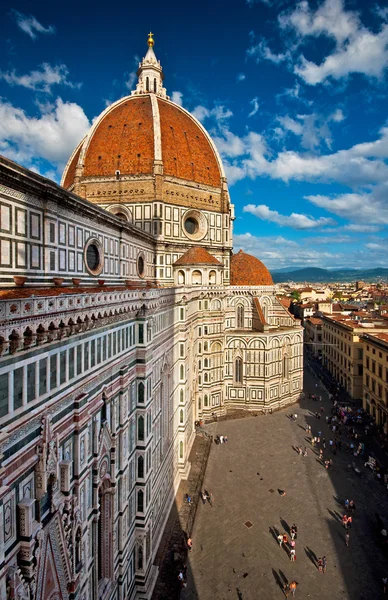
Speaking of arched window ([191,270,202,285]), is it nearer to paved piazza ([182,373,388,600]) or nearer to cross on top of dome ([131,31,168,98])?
paved piazza ([182,373,388,600])

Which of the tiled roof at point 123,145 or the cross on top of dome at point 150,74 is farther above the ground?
the cross on top of dome at point 150,74

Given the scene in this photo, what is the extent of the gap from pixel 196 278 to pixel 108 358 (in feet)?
61.1

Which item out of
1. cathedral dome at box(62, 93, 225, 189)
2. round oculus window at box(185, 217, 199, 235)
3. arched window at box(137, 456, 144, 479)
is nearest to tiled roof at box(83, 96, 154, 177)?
cathedral dome at box(62, 93, 225, 189)

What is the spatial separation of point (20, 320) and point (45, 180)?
21.7ft

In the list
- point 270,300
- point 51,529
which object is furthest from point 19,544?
point 270,300

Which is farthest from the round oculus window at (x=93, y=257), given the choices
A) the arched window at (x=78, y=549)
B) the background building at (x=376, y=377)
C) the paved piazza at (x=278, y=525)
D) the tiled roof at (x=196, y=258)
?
the background building at (x=376, y=377)

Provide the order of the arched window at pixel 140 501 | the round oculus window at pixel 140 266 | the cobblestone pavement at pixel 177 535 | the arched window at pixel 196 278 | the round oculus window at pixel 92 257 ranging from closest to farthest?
the arched window at pixel 140 501, the cobblestone pavement at pixel 177 535, the round oculus window at pixel 92 257, the round oculus window at pixel 140 266, the arched window at pixel 196 278

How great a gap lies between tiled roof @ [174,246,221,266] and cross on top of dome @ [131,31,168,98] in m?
18.0

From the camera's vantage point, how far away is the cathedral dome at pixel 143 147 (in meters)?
29.3

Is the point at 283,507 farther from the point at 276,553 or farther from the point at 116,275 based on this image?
the point at 116,275

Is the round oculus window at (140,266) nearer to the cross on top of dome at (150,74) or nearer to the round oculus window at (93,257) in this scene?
the round oculus window at (93,257)

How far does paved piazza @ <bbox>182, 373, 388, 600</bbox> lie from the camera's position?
544 inches

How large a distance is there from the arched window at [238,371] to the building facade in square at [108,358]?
0.09 meters

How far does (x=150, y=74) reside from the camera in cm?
3650
